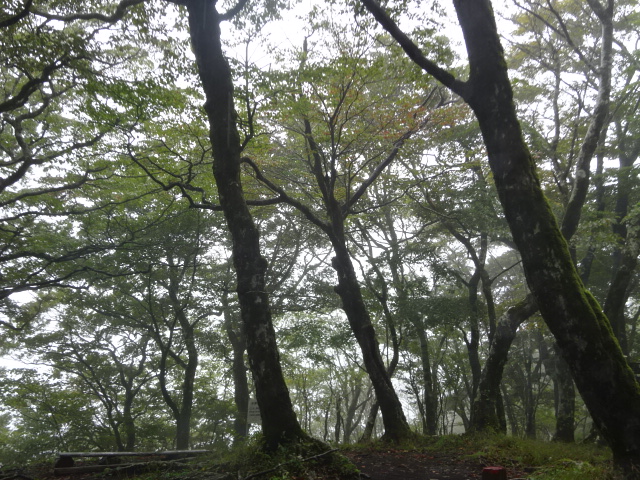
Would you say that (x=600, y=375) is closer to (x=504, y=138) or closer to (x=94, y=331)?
(x=504, y=138)

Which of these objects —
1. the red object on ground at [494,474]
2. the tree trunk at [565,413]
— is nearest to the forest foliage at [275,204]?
the tree trunk at [565,413]

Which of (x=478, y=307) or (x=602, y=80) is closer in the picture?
(x=602, y=80)

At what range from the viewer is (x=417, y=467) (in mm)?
6453

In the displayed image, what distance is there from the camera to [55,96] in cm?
993

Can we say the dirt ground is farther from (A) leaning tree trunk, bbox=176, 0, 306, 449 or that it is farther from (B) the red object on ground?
(B) the red object on ground

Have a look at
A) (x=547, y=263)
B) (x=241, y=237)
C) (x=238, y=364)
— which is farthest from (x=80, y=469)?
(x=238, y=364)

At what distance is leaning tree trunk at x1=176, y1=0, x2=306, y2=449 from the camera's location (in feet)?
17.9

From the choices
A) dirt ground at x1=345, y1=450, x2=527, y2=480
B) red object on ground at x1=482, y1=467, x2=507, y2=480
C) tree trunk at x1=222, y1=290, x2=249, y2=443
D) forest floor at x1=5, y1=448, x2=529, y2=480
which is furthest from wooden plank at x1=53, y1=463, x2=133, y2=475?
tree trunk at x1=222, y1=290, x2=249, y2=443

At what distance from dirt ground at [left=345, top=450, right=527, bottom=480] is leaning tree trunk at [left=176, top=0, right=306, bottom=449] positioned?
1.40 metres

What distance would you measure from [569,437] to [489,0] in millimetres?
10004

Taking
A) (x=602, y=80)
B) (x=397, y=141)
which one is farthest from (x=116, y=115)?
(x=602, y=80)

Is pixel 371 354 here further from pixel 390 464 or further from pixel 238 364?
pixel 238 364

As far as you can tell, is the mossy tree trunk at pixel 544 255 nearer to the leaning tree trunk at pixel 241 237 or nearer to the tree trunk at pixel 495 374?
the leaning tree trunk at pixel 241 237

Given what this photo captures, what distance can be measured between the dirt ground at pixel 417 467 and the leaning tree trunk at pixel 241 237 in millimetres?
1400
